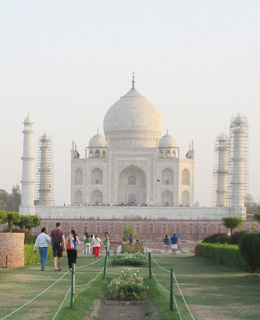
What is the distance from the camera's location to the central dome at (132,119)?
58250mm

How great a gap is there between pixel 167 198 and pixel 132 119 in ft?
20.9

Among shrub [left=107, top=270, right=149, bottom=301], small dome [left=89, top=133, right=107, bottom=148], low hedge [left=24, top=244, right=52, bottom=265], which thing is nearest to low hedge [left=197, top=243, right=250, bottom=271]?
low hedge [left=24, top=244, right=52, bottom=265]

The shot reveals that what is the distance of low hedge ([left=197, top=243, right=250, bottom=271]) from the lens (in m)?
18.4

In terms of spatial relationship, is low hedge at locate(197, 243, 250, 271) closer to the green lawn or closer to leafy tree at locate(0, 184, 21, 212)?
the green lawn

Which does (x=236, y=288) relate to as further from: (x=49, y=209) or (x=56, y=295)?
(x=49, y=209)

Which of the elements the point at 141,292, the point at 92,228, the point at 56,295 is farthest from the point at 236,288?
the point at 92,228

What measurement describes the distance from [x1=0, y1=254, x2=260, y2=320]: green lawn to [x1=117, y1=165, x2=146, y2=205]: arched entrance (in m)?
38.9

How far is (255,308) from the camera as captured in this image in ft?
36.9

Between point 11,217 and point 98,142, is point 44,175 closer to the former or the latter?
point 98,142

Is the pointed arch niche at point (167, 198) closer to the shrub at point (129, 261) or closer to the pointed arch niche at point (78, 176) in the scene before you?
the pointed arch niche at point (78, 176)

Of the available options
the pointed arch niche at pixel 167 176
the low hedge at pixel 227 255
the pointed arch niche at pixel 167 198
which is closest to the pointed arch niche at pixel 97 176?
the pointed arch niche at pixel 167 176

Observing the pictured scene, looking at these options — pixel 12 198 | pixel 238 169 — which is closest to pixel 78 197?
pixel 238 169

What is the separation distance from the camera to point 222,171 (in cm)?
5731

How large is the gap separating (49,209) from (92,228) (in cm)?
412
